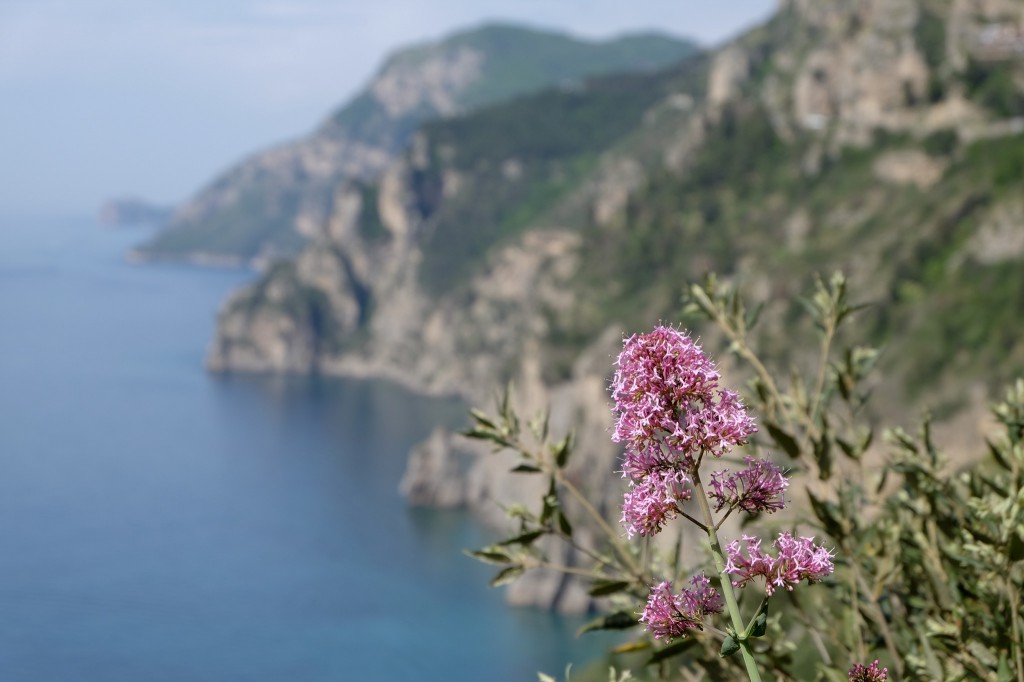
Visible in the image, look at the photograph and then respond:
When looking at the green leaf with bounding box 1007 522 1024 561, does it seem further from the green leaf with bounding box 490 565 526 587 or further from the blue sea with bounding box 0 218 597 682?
the blue sea with bounding box 0 218 597 682

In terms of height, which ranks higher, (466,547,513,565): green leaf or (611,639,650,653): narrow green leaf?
(466,547,513,565): green leaf

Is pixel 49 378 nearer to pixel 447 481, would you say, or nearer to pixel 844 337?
pixel 447 481

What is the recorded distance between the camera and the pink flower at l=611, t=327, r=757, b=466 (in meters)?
3.93

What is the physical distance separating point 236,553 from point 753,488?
99518 mm

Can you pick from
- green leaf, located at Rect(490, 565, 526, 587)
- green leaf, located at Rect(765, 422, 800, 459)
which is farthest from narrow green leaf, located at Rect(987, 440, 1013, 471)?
green leaf, located at Rect(490, 565, 526, 587)

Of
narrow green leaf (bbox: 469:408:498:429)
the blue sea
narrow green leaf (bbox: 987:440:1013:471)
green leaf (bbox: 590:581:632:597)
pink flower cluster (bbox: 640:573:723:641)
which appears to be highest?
narrow green leaf (bbox: 469:408:498:429)

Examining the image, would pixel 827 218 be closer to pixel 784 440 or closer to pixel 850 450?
pixel 850 450

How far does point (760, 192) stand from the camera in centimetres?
11894

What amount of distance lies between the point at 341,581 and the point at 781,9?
106 meters

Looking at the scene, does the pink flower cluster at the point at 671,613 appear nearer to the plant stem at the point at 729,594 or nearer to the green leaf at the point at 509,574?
the plant stem at the point at 729,594

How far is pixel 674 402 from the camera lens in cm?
398

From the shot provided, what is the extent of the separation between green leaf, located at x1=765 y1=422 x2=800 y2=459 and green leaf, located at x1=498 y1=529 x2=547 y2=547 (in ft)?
4.65

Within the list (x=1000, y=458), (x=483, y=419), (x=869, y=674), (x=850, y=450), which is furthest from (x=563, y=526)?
(x=1000, y=458)


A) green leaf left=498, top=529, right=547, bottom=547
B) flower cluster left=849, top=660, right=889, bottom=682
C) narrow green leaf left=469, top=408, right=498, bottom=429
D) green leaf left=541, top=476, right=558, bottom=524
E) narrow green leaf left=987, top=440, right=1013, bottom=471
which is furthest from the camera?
narrow green leaf left=987, top=440, right=1013, bottom=471
